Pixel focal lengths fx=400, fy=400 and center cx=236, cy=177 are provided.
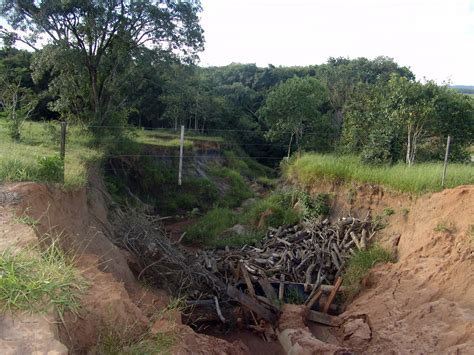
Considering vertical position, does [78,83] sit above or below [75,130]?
above

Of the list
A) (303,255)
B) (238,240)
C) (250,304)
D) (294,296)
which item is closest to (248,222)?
(238,240)

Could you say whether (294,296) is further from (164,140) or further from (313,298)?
(164,140)

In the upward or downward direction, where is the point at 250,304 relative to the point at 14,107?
downward

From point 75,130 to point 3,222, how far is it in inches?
344

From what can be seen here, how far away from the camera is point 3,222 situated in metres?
4.94

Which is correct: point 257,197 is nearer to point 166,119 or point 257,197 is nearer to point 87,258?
point 166,119

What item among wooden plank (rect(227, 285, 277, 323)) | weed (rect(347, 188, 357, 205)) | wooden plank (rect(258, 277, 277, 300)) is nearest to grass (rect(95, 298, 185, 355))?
wooden plank (rect(227, 285, 277, 323))

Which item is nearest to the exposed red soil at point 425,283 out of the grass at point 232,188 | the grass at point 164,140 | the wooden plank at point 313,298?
the wooden plank at point 313,298

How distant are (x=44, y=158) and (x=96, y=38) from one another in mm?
7582

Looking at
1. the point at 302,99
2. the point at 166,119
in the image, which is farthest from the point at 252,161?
the point at 302,99

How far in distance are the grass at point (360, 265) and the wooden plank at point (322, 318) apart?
94 cm

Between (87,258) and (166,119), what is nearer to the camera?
(87,258)

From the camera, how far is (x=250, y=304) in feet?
30.5

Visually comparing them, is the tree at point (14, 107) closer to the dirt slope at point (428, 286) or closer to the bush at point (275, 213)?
the bush at point (275, 213)
